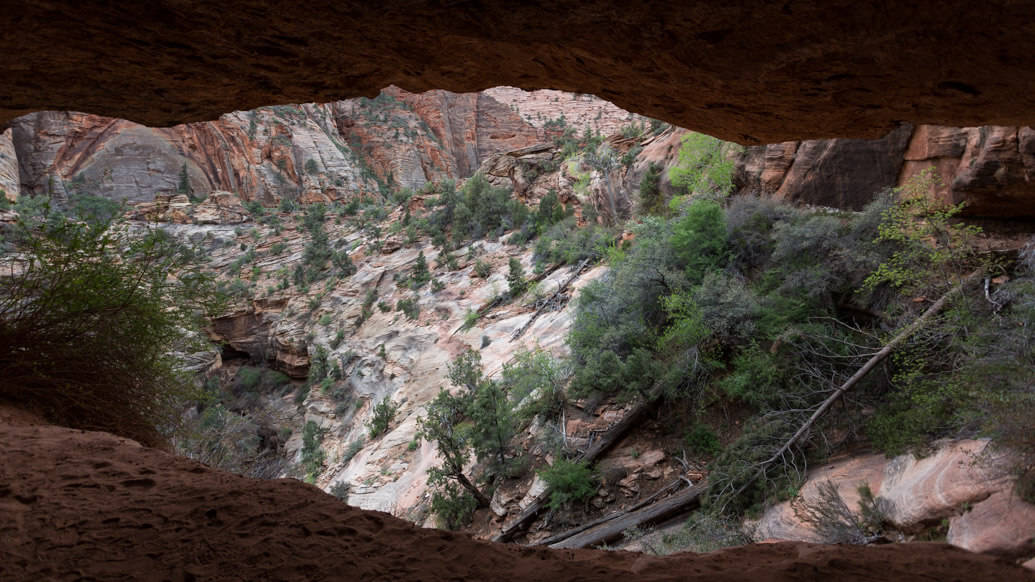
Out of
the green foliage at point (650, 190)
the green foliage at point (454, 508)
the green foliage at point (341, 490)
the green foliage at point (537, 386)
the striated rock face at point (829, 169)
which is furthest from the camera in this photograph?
the green foliage at point (650, 190)

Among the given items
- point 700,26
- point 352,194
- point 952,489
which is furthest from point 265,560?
point 352,194

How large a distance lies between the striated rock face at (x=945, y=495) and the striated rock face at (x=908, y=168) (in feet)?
14.6

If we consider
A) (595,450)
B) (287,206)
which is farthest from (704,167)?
(287,206)

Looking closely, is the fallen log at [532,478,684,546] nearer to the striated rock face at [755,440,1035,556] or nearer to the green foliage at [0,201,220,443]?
the striated rock face at [755,440,1035,556]

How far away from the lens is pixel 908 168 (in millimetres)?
10039

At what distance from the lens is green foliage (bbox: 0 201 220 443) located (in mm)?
4684

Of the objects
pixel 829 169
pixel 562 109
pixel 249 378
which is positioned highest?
pixel 562 109

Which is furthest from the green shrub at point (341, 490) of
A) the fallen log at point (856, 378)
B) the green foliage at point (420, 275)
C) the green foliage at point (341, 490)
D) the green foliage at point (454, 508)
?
the green foliage at point (420, 275)

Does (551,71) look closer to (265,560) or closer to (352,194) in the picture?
(265,560)

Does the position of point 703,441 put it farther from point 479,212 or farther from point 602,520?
point 479,212

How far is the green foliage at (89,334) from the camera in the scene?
4.68m

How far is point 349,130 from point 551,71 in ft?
166

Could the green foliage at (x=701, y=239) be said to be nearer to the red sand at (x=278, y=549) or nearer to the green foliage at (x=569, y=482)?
the green foliage at (x=569, y=482)

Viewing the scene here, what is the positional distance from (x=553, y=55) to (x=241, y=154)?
42186mm
